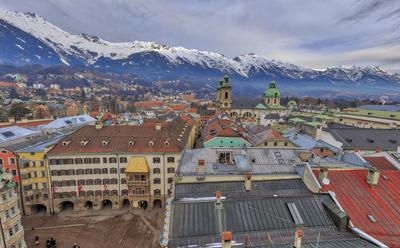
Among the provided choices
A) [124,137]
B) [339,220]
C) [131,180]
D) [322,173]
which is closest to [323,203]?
[339,220]

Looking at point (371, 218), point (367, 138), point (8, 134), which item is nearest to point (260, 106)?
point (367, 138)

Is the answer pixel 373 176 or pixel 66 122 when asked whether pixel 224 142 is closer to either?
pixel 373 176

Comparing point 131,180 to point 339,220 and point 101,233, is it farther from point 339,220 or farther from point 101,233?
point 339,220

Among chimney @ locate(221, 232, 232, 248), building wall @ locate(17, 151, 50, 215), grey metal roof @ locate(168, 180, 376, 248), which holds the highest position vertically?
chimney @ locate(221, 232, 232, 248)

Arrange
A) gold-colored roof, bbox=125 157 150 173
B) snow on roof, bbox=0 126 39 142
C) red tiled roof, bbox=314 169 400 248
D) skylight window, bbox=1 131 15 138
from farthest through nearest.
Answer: skylight window, bbox=1 131 15 138 → snow on roof, bbox=0 126 39 142 → gold-colored roof, bbox=125 157 150 173 → red tiled roof, bbox=314 169 400 248

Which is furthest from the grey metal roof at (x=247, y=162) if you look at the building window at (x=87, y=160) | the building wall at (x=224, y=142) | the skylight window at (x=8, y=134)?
the skylight window at (x=8, y=134)

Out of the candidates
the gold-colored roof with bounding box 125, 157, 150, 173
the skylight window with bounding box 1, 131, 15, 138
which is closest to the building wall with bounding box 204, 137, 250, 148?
the gold-colored roof with bounding box 125, 157, 150, 173

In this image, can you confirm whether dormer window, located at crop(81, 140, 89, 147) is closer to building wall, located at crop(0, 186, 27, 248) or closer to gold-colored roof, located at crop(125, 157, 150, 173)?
gold-colored roof, located at crop(125, 157, 150, 173)

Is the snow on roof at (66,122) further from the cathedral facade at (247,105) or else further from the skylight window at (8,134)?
the cathedral facade at (247,105)
